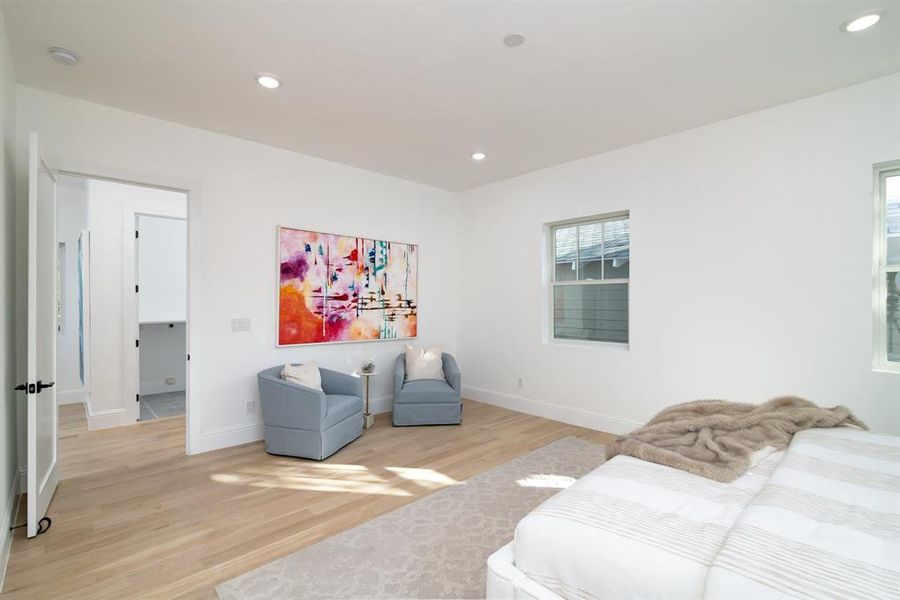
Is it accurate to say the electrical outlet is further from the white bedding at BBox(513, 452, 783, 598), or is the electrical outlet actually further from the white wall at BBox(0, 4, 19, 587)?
the white bedding at BBox(513, 452, 783, 598)

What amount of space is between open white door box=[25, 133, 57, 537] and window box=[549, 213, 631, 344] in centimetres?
442

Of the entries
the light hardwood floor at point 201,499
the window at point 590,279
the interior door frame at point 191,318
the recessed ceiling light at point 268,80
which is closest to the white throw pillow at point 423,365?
the light hardwood floor at point 201,499

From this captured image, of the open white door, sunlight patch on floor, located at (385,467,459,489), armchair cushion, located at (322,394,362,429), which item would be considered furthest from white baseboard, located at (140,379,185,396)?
sunlight patch on floor, located at (385,467,459,489)

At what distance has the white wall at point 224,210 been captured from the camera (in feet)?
10.6

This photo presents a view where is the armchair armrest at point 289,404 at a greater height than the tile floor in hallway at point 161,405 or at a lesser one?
greater

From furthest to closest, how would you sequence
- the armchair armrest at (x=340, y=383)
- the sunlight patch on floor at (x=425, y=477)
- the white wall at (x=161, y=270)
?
the white wall at (x=161, y=270) → the armchair armrest at (x=340, y=383) → the sunlight patch on floor at (x=425, y=477)

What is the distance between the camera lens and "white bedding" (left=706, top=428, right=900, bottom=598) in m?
0.98

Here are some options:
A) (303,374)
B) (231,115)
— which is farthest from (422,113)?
(303,374)

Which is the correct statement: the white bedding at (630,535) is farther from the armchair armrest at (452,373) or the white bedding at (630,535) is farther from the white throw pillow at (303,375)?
the armchair armrest at (452,373)

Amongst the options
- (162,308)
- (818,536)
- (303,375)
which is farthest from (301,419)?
(162,308)

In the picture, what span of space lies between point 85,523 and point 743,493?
3507 mm

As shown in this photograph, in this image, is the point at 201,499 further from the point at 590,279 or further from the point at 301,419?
the point at 590,279

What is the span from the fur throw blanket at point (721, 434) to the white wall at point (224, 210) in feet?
11.0

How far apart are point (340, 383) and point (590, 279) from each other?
2.90 m
